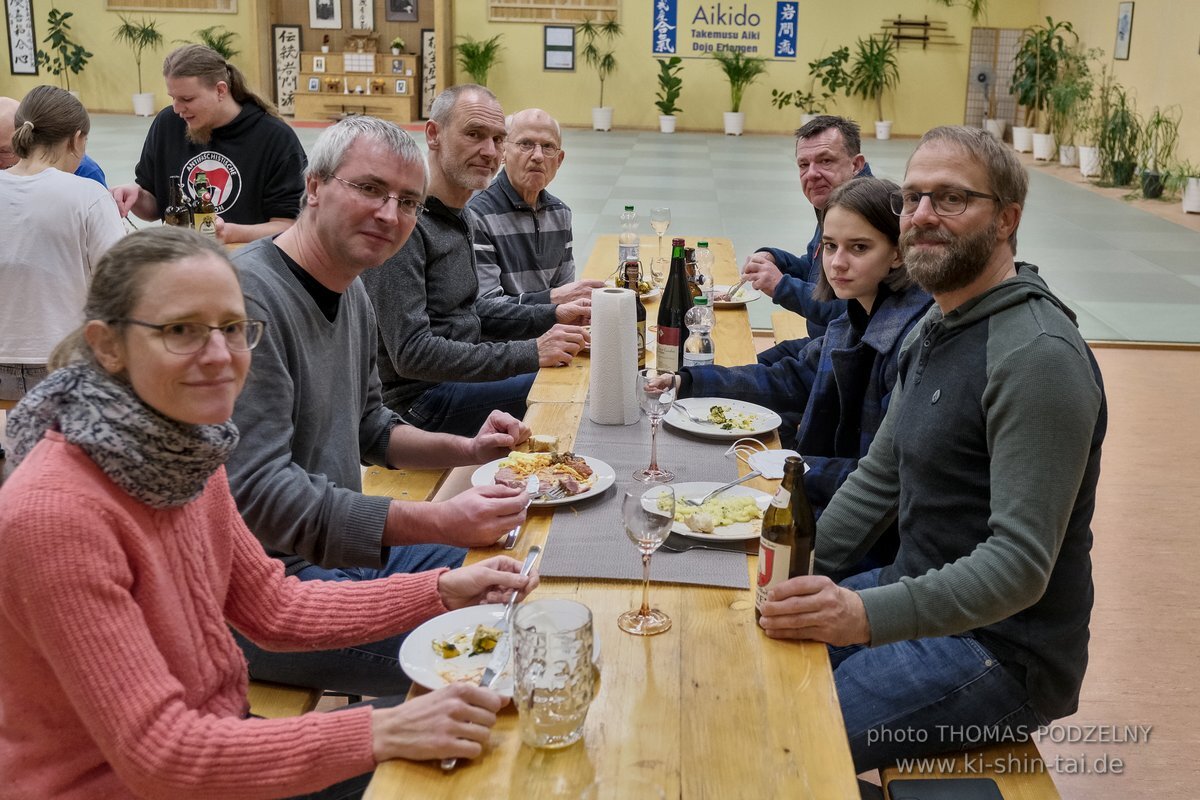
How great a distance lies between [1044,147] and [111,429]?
15.8 m

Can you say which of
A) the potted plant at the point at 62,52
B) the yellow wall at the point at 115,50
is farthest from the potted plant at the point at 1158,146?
the potted plant at the point at 62,52

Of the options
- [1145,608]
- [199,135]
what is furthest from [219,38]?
[1145,608]

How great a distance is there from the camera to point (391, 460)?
265 centimetres

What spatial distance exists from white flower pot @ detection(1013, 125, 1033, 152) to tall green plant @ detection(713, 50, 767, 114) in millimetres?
3919

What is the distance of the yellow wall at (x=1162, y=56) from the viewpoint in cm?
1208

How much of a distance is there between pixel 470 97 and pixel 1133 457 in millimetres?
3299

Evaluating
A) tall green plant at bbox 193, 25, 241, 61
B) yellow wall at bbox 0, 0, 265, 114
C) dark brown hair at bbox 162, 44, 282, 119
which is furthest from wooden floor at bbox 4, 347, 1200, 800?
yellow wall at bbox 0, 0, 265, 114

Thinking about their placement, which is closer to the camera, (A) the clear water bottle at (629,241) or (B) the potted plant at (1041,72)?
(A) the clear water bottle at (629,241)

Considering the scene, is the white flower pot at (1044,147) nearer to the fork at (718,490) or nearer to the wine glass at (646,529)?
the fork at (718,490)

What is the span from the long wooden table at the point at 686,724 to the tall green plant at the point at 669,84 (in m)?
15.9

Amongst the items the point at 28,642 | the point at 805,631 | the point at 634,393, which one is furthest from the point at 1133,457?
the point at 28,642

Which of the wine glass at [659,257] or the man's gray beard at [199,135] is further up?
the man's gray beard at [199,135]

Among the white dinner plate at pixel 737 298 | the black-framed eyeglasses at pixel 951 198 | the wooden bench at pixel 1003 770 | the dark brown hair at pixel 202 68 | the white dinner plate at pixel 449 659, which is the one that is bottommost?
the wooden bench at pixel 1003 770

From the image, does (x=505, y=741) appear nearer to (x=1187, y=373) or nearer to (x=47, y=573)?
(x=47, y=573)
